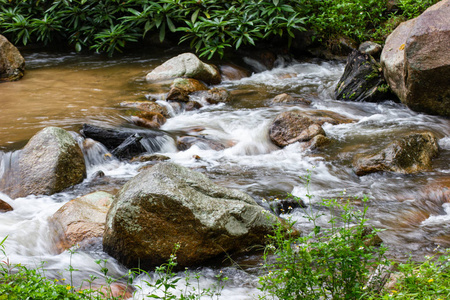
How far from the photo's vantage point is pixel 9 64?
9836 millimetres

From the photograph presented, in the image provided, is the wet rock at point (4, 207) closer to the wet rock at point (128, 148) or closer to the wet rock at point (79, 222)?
the wet rock at point (79, 222)

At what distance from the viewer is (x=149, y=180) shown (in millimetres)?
3613

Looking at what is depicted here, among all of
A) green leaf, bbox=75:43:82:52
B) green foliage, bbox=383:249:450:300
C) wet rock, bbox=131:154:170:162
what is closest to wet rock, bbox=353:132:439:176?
wet rock, bbox=131:154:170:162

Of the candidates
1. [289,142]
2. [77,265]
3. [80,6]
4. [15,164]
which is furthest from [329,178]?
[80,6]

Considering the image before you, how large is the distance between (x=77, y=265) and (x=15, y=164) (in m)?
2.35

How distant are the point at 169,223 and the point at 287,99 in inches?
219

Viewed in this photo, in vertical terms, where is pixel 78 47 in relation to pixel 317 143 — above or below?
above

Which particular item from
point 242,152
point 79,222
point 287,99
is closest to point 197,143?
point 242,152

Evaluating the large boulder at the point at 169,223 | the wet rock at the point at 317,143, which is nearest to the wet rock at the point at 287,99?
the wet rock at the point at 317,143

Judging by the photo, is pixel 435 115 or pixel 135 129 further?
pixel 435 115

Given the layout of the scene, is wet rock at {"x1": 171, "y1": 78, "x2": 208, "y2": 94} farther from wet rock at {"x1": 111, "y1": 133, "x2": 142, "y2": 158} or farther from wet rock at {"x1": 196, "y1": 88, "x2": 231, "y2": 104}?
wet rock at {"x1": 111, "y1": 133, "x2": 142, "y2": 158}

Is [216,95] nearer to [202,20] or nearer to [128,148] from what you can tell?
[128,148]

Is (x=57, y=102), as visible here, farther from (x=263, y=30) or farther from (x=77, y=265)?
(x=263, y=30)

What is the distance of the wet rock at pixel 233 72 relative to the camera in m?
10.5
